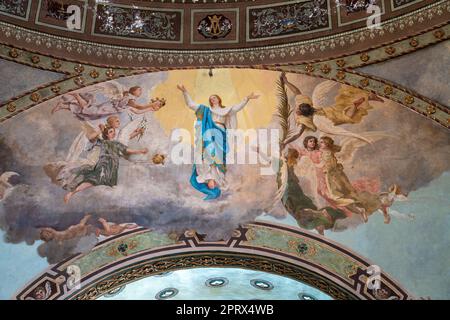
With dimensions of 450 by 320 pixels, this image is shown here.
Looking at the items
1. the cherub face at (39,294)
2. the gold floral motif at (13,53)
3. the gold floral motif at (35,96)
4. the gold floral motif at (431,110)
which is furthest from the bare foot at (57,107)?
the gold floral motif at (431,110)

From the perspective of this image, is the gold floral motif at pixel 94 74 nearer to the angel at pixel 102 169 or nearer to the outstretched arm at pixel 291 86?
the angel at pixel 102 169

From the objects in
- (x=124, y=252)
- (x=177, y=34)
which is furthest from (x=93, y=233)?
(x=177, y=34)

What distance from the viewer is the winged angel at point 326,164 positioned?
511 inches

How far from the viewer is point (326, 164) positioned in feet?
43.3

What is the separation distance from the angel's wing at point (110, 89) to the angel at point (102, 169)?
0.55m

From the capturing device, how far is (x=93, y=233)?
43.3 ft

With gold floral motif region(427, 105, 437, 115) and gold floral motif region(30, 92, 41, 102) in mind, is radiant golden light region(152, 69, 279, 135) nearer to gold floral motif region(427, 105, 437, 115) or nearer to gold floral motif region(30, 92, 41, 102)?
gold floral motif region(30, 92, 41, 102)

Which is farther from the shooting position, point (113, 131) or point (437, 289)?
point (113, 131)

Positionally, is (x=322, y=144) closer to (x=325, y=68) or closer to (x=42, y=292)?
(x=325, y=68)

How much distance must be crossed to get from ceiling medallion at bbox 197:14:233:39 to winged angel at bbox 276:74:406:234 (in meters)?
1.33

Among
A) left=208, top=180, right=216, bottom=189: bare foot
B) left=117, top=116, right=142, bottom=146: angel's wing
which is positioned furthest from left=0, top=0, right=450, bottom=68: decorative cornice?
left=208, top=180, right=216, bottom=189: bare foot

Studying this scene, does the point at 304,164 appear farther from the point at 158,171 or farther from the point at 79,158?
the point at 79,158

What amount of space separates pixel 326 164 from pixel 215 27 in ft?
9.64

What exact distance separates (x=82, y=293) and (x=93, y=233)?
3.24 feet
